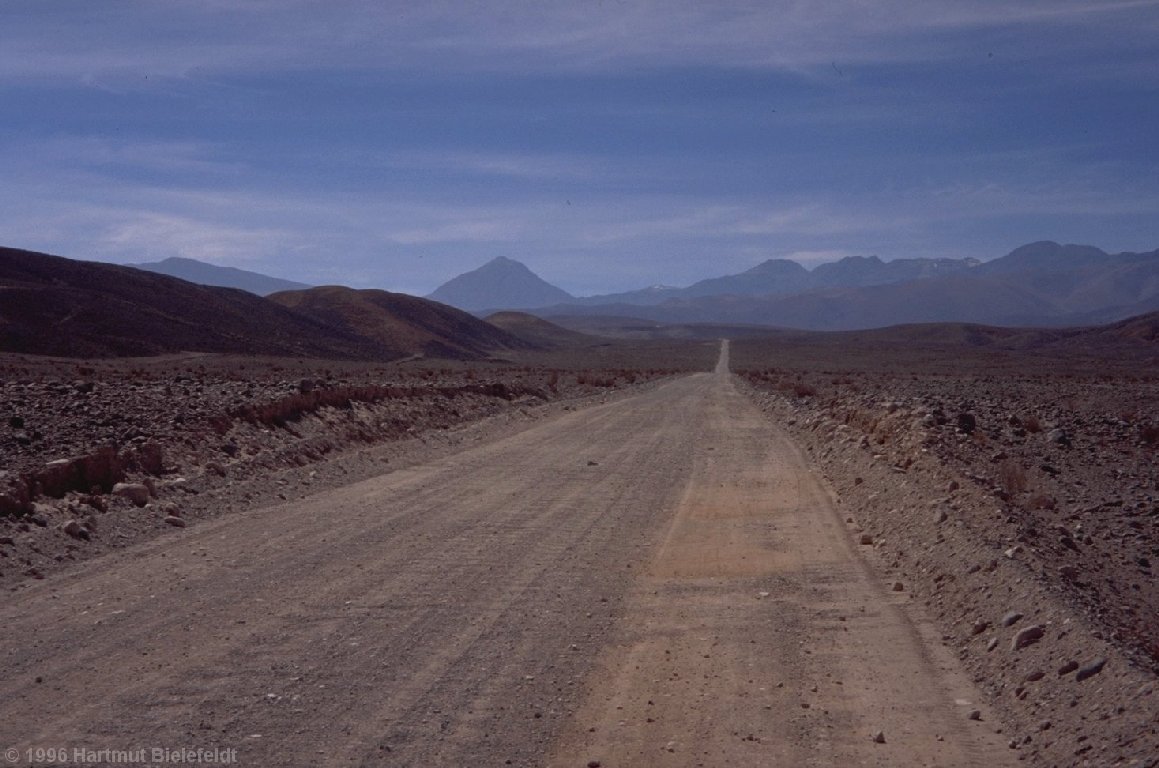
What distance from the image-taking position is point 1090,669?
6758mm

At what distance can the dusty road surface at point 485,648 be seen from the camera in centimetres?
632

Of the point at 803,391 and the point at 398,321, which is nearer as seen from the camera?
the point at 803,391

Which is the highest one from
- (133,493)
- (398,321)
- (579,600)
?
(398,321)

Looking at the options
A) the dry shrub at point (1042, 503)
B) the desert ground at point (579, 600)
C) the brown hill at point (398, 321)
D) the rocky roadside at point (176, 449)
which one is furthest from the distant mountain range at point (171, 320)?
the dry shrub at point (1042, 503)

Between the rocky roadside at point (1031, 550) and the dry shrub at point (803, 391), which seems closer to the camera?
the rocky roadside at point (1031, 550)

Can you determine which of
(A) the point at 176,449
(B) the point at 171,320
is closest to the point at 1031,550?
(A) the point at 176,449

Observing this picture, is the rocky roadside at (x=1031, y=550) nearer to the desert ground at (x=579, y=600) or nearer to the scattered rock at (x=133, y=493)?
the desert ground at (x=579, y=600)

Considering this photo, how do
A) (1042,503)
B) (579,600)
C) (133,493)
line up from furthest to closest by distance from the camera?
(133,493), (1042,503), (579,600)

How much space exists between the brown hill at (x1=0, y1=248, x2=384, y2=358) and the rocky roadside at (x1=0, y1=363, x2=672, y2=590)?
4122 cm

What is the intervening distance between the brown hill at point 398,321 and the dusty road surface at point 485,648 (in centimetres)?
9315

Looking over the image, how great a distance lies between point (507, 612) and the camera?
9133 mm

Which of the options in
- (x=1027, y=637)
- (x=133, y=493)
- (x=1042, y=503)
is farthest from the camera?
(x=133, y=493)

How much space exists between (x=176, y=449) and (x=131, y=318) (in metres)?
63.1

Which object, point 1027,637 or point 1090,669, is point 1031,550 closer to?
point 1027,637
